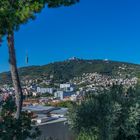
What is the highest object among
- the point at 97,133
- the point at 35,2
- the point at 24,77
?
the point at 24,77

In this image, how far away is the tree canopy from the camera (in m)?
9.91

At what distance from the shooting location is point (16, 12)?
10.1 meters

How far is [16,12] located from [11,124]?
7.52 ft

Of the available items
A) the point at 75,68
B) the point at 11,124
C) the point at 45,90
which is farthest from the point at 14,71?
the point at 45,90

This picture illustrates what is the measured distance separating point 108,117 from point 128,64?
94263mm

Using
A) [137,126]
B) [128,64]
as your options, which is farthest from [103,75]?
[137,126]

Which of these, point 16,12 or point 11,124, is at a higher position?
point 16,12

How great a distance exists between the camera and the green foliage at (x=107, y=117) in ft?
52.4

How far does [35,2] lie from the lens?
10.7 meters

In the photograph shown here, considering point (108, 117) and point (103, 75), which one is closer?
point (108, 117)

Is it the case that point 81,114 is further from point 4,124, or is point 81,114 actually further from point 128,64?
point 128,64

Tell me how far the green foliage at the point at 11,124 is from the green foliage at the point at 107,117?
5827 millimetres

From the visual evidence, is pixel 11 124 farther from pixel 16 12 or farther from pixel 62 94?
pixel 62 94

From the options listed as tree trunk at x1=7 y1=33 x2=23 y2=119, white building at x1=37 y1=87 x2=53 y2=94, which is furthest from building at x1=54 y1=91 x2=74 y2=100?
tree trunk at x1=7 y1=33 x2=23 y2=119
